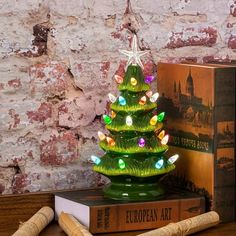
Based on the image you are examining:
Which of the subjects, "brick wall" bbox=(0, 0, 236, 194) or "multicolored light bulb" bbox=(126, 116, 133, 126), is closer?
"multicolored light bulb" bbox=(126, 116, 133, 126)

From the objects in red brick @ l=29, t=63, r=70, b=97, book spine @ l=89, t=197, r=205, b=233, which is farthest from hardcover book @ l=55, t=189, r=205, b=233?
red brick @ l=29, t=63, r=70, b=97

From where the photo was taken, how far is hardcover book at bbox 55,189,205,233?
146 centimetres

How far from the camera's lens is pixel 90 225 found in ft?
4.76

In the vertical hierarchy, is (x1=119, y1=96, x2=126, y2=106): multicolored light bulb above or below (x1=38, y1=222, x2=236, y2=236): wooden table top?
above

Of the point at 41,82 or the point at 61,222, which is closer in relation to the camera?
the point at 61,222

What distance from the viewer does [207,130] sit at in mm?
1577

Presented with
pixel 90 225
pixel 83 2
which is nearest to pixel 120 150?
pixel 90 225

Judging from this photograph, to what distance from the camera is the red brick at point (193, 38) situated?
5.89ft

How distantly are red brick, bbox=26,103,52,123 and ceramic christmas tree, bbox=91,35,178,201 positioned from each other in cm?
18

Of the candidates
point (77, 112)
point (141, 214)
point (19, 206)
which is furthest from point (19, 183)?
point (141, 214)

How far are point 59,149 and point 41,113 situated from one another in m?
0.09

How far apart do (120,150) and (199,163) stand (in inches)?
7.8

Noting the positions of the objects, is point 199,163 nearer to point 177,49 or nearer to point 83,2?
point 177,49

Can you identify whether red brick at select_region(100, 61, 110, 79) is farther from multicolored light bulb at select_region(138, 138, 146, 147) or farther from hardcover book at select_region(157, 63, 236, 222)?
multicolored light bulb at select_region(138, 138, 146, 147)
